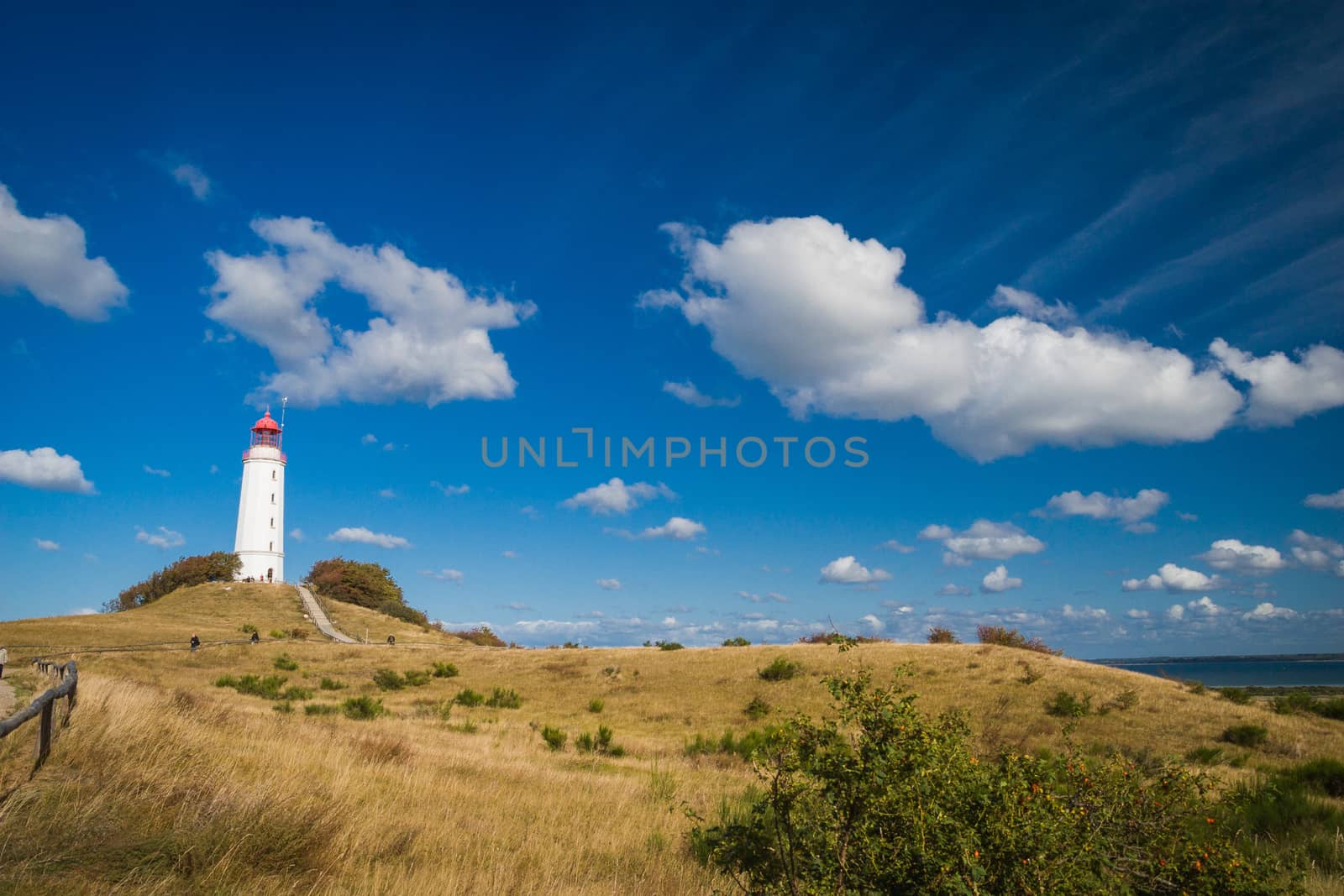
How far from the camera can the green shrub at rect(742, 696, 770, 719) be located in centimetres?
2595

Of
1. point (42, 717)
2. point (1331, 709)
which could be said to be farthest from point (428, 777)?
point (1331, 709)

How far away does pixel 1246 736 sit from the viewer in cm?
1998

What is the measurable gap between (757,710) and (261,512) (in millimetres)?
67486

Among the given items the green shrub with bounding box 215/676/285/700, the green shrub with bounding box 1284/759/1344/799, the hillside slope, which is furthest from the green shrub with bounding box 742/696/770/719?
the hillside slope

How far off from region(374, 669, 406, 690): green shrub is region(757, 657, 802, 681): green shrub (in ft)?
53.2

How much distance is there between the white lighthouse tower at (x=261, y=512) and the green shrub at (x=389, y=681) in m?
50.1

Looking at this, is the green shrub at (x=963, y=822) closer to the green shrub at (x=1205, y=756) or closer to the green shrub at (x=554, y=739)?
the green shrub at (x=554, y=739)

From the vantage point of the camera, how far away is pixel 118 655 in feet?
111

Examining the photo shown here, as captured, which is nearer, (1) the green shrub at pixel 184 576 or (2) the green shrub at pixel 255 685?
(2) the green shrub at pixel 255 685

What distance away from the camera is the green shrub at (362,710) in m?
21.0

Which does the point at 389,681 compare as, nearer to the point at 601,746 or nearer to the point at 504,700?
the point at 504,700

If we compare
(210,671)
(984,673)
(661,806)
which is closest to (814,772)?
(661,806)

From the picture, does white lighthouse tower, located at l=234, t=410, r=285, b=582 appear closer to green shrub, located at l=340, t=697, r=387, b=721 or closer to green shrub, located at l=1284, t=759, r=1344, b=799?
green shrub, located at l=340, t=697, r=387, b=721

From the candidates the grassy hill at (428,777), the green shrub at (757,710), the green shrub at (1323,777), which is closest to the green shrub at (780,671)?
the grassy hill at (428,777)
